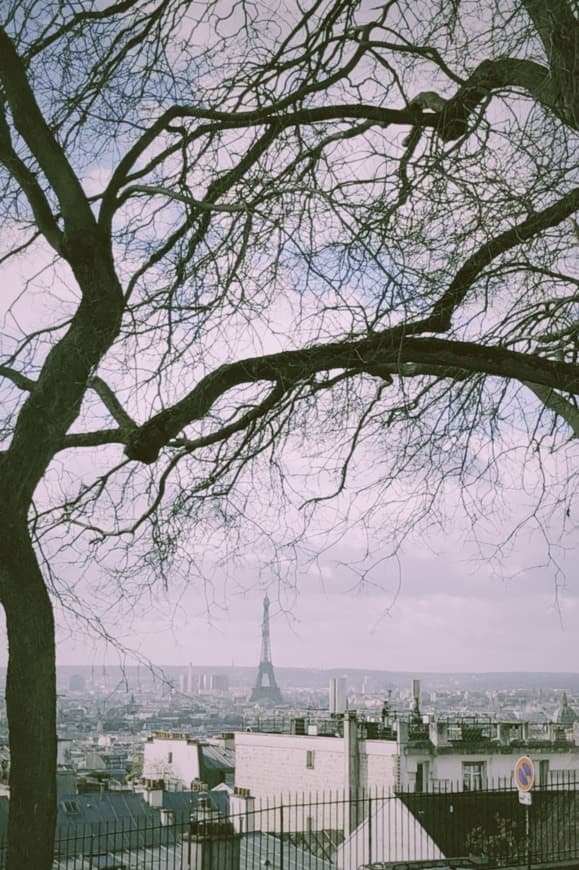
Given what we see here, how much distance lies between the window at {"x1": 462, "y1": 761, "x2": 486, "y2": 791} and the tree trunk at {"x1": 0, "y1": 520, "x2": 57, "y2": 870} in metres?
37.9

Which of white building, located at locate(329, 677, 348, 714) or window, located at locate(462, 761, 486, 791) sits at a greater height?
white building, located at locate(329, 677, 348, 714)

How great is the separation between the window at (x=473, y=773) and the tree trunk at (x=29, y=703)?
37.9 m

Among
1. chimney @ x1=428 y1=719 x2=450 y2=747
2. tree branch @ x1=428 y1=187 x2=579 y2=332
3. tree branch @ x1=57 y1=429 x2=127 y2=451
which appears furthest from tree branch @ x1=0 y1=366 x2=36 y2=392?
chimney @ x1=428 y1=719 x2=450 y2=747

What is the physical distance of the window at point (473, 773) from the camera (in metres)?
41.1

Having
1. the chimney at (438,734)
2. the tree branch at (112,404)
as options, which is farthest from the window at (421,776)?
the tree branch at (112,404)

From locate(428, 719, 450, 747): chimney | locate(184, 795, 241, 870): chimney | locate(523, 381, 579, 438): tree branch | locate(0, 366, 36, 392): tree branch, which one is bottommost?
locate(184, 795, 241, 870): chimney

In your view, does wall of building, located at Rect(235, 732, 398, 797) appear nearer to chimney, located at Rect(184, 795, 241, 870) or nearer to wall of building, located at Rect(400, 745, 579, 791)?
wall of building, located at Rect(400, 745, 579, 791)

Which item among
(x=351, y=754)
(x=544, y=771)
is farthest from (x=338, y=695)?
(x=544, y=771)

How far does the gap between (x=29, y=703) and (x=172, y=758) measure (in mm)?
46429

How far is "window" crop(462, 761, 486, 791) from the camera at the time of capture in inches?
1618

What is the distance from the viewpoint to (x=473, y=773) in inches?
1630

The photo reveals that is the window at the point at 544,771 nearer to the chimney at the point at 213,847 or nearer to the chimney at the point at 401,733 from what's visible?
the chimney at the point at 401,733

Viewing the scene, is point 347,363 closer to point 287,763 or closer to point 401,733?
point 401,733

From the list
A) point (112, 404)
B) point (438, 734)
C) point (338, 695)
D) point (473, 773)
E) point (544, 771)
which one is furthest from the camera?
point (338, 695)
